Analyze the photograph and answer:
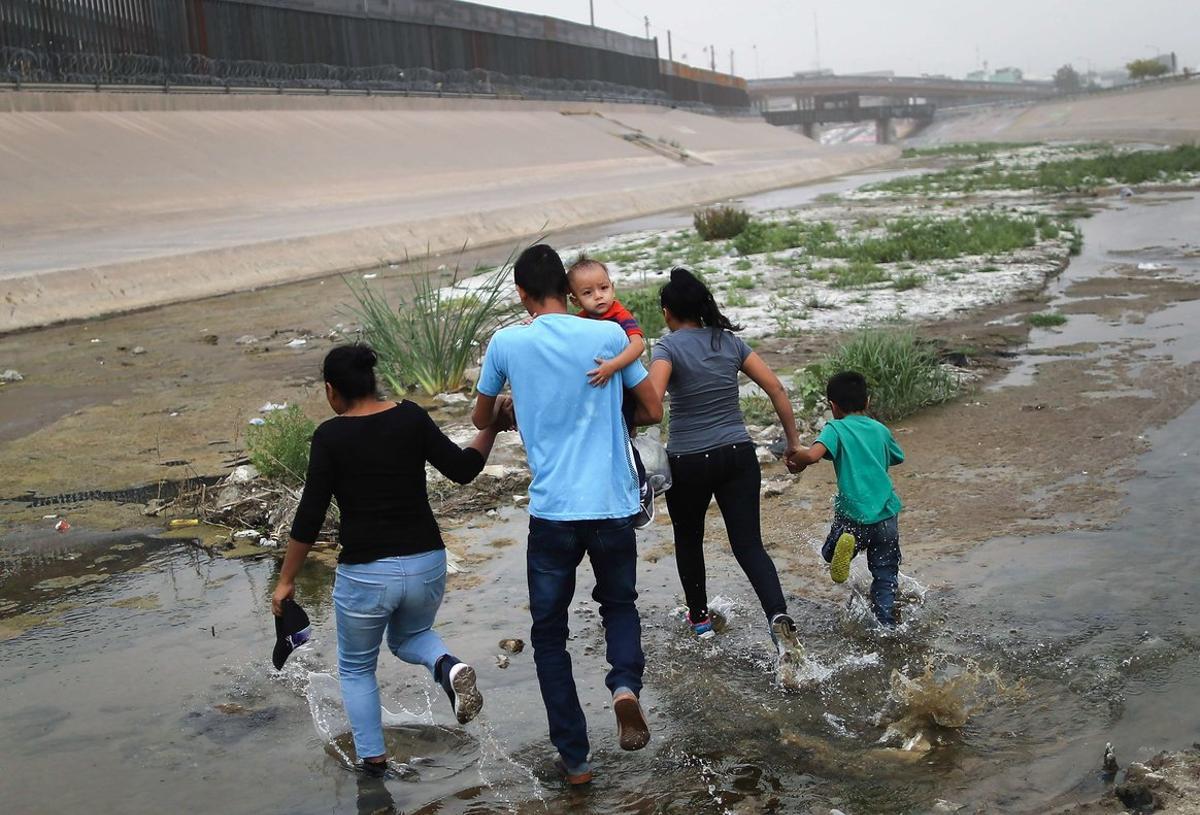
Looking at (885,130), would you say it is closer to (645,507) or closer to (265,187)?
→ (265,187)

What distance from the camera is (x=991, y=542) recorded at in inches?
254

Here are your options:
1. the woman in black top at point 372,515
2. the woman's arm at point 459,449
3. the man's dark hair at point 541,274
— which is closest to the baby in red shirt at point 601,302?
the man's dark hair at point 541,274

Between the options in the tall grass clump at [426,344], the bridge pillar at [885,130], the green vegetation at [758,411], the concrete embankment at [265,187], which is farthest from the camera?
the bridge pillar at [885,130]

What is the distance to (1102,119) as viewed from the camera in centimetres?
8756

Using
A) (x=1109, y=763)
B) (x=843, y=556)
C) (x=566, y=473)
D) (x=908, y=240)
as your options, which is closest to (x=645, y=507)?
(x=566, y=473)

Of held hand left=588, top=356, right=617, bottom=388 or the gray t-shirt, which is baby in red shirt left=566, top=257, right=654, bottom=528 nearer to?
held hand left=588, top=356, right=617, bottom=388

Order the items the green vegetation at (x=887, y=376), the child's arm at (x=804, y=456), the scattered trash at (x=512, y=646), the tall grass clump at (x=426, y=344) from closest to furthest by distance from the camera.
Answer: the child's arm at (x=804, y=456) < the scattered trash at (x=512, y=646) < the green vegetation at (x=887, y=376) < the tall grass clump at (x=426, y=344)

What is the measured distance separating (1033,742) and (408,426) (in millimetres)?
2277

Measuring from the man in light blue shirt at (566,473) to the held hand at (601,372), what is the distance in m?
0.02

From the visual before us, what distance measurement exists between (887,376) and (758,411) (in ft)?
3.01

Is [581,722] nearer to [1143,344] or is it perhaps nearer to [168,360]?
[1143,344]

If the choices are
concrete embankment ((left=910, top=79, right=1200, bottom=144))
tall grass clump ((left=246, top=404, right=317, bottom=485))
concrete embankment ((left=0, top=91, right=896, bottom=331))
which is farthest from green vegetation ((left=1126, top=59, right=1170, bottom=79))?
tall grass clump ((left=246, top=404, right=317, bottom=485))

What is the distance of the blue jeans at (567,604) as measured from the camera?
14.0 feet

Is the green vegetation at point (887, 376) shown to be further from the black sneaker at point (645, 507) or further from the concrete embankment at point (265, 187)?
the concrete embankment at point (265, 187)
